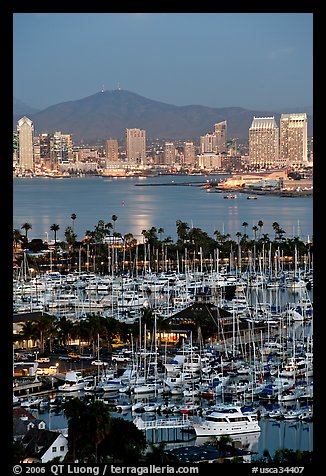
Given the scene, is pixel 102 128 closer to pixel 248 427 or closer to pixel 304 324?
pixel 304 324

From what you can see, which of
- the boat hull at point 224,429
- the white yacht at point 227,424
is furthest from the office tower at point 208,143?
the boat hull at point 224,429

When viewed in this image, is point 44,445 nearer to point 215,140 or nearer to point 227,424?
point 227,424

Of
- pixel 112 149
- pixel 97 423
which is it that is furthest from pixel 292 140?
pixel 97 423

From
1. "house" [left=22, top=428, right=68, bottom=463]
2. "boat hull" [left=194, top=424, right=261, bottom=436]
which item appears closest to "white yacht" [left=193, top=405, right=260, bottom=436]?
"boat hull" [left=194, top=424, right=261, bottom=436]

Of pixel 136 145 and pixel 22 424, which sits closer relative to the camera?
pixel 22 424

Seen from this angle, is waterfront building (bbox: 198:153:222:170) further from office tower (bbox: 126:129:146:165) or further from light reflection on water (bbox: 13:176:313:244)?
office tower (bbox: 126:129:146:165)
